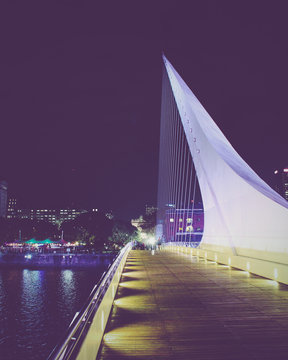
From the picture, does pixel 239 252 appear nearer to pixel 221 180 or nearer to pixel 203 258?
pixel 221 180

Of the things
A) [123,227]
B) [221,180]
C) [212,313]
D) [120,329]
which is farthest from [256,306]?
[123,227]

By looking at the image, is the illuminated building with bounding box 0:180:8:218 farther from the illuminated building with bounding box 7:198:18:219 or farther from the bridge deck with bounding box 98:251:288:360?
the bridge deck with bounding box 98:251:288:360

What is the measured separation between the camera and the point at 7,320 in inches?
769

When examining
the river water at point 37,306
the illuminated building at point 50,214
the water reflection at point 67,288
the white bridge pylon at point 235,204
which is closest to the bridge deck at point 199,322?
the white bridge pylon at point 235,204

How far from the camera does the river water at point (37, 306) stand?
53.2 feet

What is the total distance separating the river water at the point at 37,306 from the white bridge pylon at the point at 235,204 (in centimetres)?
695

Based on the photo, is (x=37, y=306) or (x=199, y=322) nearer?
(x=199, y=322)

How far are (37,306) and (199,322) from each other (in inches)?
833

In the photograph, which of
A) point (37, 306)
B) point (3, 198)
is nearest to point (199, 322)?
point (37, 306)

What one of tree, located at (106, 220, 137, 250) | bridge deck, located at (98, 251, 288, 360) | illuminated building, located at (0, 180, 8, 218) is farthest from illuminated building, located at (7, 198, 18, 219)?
bridge deck, located at (98, 251, 288, 360)

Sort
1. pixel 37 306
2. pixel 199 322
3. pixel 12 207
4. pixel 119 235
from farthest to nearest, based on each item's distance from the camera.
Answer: pixel 12 207
pixel 119 235
pixel 37 306
pixel 199 322

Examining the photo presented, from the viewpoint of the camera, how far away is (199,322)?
3691mm

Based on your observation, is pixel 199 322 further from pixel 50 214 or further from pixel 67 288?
pixel 50 214

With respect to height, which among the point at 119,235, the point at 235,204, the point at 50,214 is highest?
the point at 50,214
